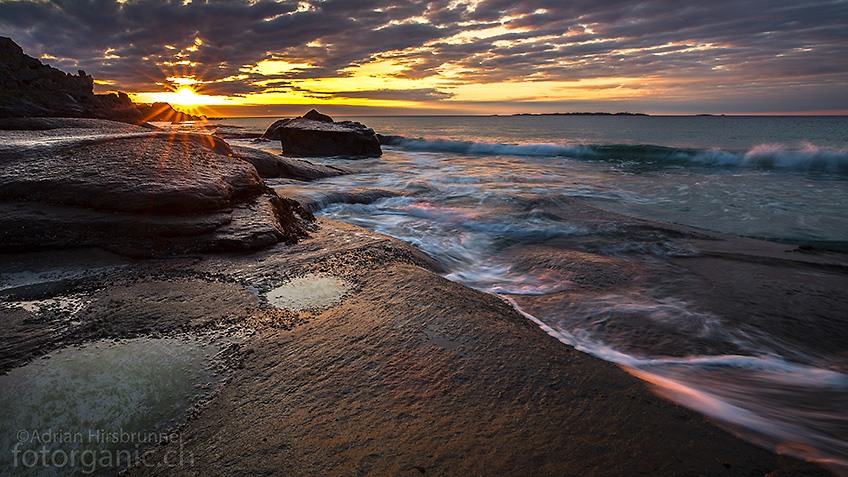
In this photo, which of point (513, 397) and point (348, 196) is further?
point (348, 196)

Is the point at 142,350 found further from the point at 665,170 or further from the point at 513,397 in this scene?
the point at 665,170

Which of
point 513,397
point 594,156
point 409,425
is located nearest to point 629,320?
point 513,397

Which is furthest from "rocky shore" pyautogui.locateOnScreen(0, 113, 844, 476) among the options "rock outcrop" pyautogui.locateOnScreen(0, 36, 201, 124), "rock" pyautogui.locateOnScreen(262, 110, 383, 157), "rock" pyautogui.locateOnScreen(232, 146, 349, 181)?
"rock outcrop" pyautogui.locateOnScreen(0, 36, 201, 124)

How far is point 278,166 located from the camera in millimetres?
9789

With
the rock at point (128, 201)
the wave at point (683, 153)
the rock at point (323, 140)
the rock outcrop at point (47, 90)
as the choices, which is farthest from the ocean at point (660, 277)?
the rock outcrop at point (47, 90)

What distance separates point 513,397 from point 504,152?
25.8 meters

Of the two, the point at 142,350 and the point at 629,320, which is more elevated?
the point at 142,350

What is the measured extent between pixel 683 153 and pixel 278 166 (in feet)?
70.9

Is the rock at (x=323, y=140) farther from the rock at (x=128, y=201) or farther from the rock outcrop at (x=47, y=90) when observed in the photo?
the rock outcrop at (x=47, y=90)

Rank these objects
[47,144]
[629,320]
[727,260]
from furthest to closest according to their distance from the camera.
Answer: [727,260] < [47,144] < [629,320]

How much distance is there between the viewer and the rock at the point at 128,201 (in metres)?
3.27

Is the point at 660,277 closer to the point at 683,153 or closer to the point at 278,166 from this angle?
the point at 278,166

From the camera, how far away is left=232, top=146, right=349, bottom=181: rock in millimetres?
9406

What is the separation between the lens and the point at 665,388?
85.4 inches
